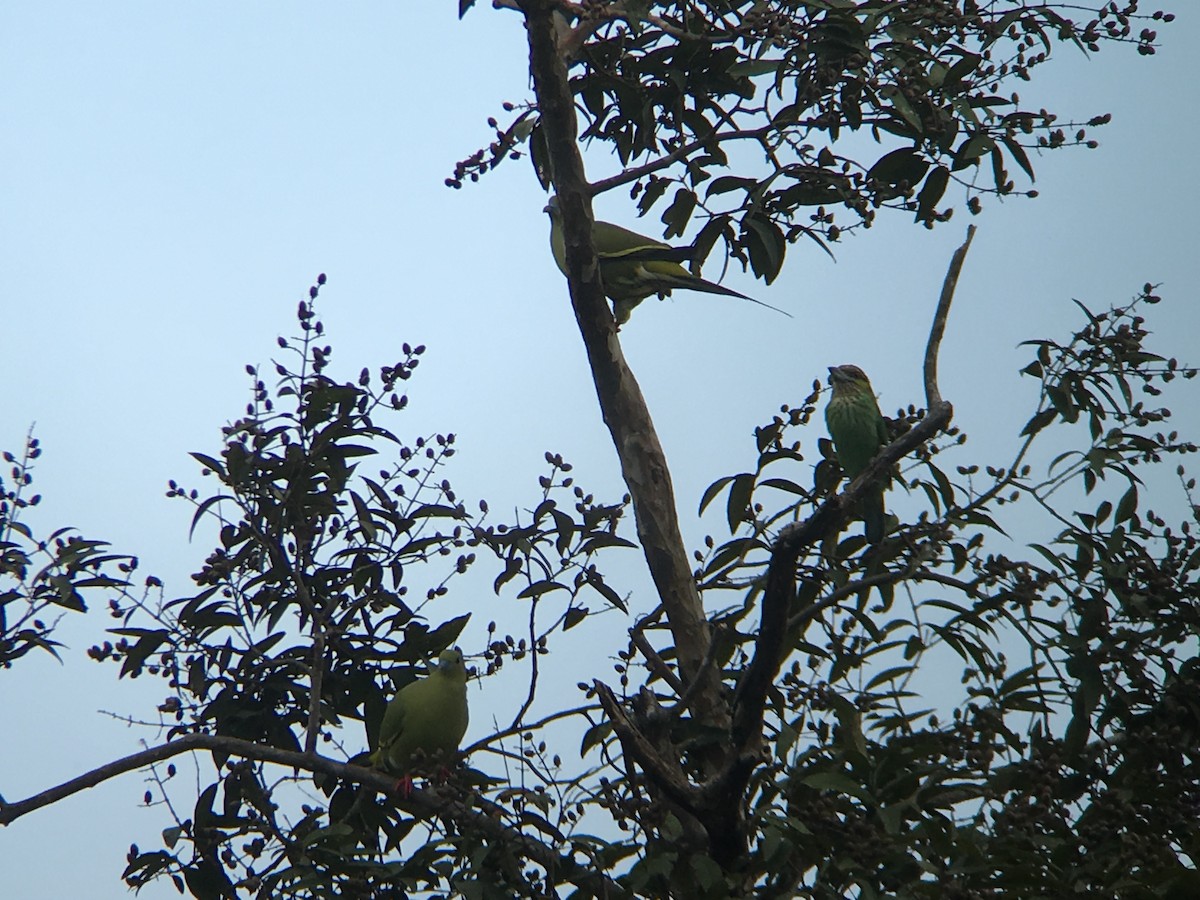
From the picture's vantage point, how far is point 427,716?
3.27m

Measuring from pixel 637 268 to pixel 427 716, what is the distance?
5.26 ft

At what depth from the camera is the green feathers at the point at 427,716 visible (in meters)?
3.04

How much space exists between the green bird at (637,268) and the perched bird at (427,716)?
1339mm

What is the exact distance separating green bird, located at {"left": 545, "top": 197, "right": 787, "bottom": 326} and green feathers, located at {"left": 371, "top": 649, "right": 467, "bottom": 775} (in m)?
1.33

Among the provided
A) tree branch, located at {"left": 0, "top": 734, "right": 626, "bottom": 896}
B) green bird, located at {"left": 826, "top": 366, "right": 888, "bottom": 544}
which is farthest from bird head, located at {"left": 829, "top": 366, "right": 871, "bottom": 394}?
tree branch, located at {"left": 0, "top": 734, "right": 626, "bottom": 896}

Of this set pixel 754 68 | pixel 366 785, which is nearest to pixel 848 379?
pixel 754 68

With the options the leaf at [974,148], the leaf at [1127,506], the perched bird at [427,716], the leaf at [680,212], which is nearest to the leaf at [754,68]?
the leaf at [680,212]

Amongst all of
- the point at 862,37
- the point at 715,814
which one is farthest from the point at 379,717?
the point at 862,37

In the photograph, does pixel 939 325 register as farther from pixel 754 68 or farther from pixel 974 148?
pixel 754 68

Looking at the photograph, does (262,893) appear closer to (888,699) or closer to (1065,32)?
(888,699)

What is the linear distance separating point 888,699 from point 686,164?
5.14 feet

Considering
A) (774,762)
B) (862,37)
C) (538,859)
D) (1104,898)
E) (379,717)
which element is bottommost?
(1104,898)

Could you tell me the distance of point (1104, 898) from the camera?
208cm

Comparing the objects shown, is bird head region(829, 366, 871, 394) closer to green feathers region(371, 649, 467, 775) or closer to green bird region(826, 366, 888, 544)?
green bird region(826, 366, 888, 544)
